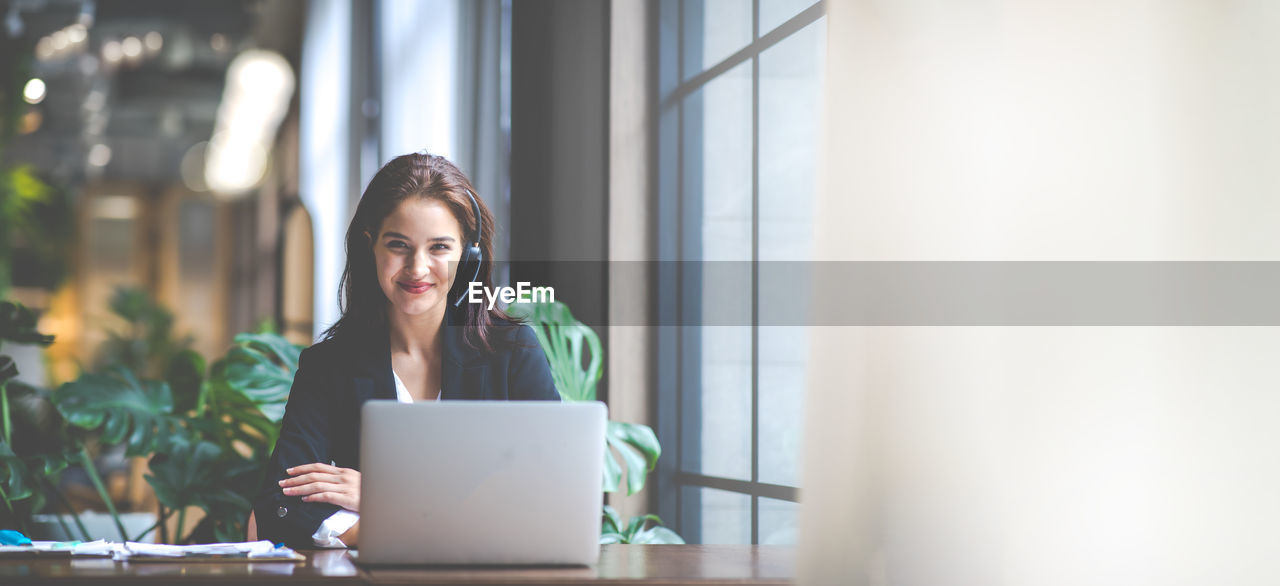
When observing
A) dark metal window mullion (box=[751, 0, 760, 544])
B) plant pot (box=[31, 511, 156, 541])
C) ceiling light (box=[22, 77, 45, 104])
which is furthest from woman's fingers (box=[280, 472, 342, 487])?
ceiling light (box=[22, 77, 45, 104])

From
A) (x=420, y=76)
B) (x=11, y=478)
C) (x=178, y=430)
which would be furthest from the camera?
(x=420, y=76)

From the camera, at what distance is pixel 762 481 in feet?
9.05

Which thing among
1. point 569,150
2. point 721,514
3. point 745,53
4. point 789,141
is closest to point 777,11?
point 745,53

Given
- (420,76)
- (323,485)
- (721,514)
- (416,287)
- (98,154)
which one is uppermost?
(98,154)

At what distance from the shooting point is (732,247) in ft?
9.49

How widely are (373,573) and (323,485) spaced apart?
483 millimetres

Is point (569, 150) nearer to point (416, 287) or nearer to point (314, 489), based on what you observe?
point (416, 287)

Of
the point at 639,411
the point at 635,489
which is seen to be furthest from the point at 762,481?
the point at 639,411

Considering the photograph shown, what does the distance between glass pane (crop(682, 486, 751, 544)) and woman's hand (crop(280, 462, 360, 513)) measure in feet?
3.69

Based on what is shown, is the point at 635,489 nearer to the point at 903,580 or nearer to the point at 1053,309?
the point at 903,580

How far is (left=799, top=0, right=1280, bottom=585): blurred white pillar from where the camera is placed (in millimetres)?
1505

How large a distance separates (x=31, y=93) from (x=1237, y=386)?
638 cm

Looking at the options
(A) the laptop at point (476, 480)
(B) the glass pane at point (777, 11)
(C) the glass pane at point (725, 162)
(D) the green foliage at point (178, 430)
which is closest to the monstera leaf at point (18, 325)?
(D) the green foliage at point (178, 430)

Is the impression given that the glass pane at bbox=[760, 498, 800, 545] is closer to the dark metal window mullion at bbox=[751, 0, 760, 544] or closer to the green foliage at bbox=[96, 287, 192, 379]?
the dark metal window mullion at bbox=[751, 0, 760, 544]
